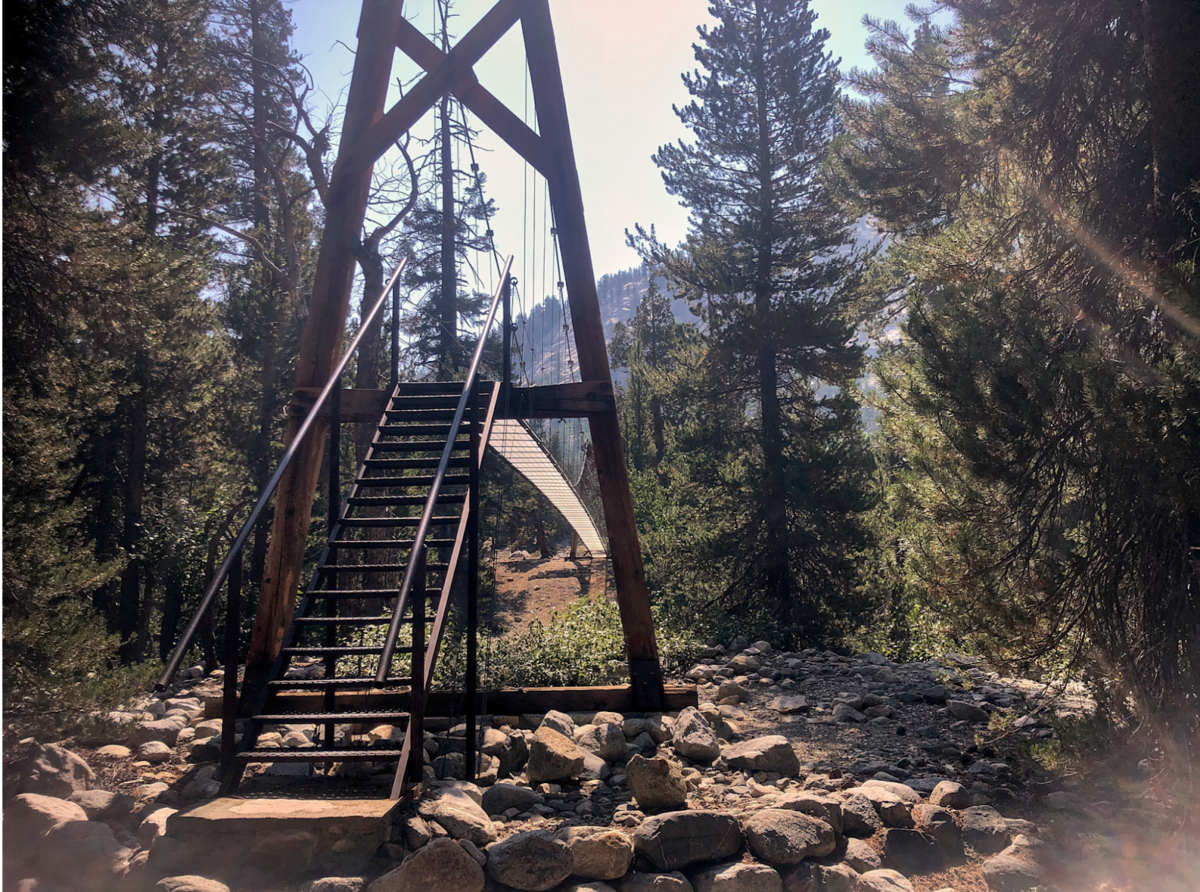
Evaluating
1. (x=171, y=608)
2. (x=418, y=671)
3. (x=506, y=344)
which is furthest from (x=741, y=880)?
(x=171, y=608)

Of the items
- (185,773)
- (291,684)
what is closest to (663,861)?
(291,684)

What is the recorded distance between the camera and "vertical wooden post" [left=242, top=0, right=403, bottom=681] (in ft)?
16.4

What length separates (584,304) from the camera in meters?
5.95

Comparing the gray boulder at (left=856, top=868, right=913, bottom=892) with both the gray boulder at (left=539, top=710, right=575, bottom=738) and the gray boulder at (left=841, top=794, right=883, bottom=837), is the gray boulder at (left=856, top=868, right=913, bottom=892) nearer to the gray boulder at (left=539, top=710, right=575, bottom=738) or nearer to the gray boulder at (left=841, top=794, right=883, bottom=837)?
the gray boulder at (left=841, top=794, right=883, bottom=837)

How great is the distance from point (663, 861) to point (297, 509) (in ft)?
10.8

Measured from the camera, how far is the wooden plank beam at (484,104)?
6.01 meters

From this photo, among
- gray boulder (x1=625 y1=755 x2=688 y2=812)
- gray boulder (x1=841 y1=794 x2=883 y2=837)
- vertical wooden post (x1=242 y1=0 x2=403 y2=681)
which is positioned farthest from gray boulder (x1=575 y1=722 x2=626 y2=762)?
vertical wooden post (x1=242 y1=0 x2=403 y2=681)

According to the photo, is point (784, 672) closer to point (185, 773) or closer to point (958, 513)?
point (958, 513)

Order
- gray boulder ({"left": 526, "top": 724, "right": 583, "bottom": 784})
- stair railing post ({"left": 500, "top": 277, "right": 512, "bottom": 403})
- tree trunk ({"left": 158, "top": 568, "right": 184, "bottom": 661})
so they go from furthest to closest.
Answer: tree trunk ({"left": 158, "top": 568, "right": 184, "bottom": 661})
stair railing post ({"left": 500, "top": 277, "right": 512, "bottom": 403})
gray boulder ({"left": 526, "top": 724, "right": 583, "bottom": 784})

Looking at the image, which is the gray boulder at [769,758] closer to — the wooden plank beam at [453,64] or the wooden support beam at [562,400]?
the wooden support beam at [562,400]

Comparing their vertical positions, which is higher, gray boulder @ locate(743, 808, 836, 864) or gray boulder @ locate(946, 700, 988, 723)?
gray boulder @ locate(743, 808, 836, 864)

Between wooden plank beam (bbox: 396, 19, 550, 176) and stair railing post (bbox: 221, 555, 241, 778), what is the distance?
4.08 meters

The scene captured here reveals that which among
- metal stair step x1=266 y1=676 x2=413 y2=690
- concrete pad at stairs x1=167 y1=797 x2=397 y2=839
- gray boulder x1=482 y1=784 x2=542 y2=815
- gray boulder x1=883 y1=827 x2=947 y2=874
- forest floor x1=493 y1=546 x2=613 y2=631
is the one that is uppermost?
metal stair step x1=266 y1=676 x2=413 y2=690

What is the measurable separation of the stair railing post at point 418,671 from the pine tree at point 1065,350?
3470mm
